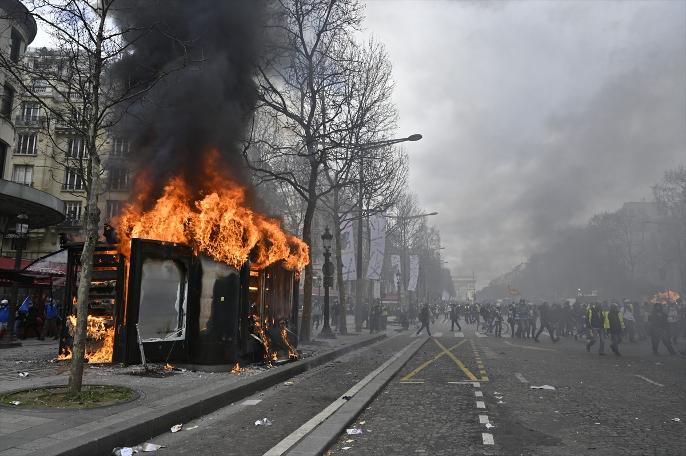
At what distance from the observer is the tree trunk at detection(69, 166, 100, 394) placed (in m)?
6.77

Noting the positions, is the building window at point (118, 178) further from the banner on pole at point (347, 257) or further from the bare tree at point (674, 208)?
the bare tree at point (674, 208)

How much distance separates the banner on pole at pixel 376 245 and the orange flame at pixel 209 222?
15.2 meters

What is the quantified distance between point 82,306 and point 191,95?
5798 millimetres

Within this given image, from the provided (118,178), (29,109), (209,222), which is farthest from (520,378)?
(29,109)

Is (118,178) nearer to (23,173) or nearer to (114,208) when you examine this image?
(114,208)

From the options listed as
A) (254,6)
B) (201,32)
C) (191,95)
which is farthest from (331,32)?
(191,95)

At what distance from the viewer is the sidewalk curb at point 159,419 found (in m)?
4.72

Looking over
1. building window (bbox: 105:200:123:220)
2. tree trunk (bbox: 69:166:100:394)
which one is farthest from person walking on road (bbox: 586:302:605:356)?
tree trunk (bbox: 69:166:100:394)

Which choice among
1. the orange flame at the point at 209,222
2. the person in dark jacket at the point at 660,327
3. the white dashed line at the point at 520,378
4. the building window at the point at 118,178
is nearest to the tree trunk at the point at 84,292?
the orange flame at the point at 209,222

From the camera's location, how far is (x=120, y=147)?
1394 cm

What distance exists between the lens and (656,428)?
6527mm

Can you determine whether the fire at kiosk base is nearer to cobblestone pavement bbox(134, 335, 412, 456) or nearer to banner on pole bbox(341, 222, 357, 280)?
cobblestone pavement bbox(134, 335, 412, 456)

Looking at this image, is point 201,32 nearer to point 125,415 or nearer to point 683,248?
point 125,415

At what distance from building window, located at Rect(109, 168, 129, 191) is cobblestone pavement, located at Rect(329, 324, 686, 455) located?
9009 mm
